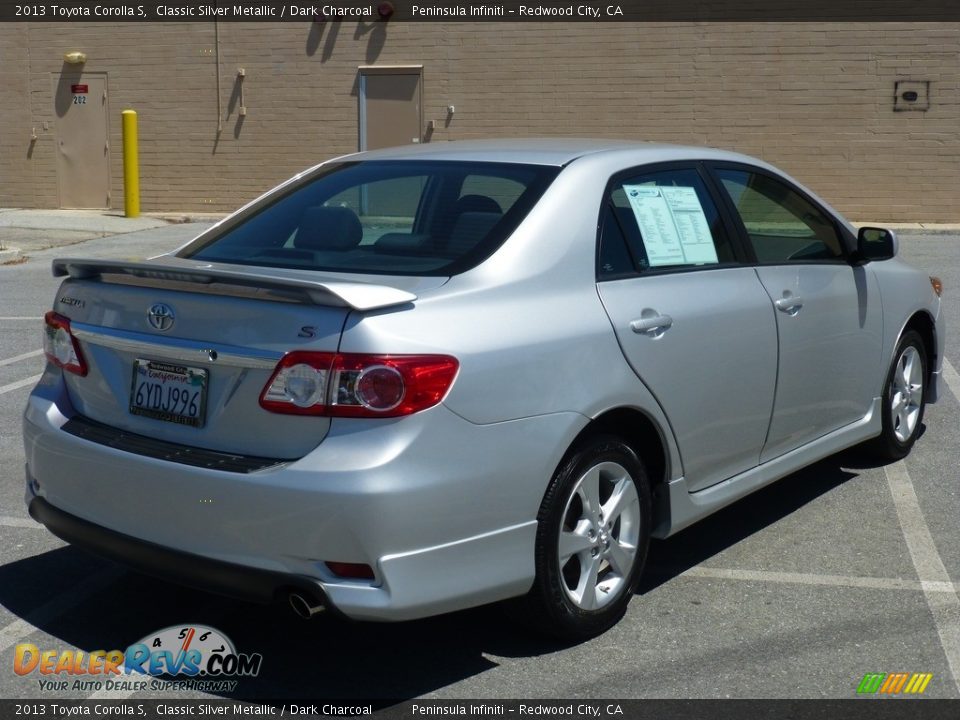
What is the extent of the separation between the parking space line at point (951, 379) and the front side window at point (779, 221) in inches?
99.9

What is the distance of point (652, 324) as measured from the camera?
13.8ft

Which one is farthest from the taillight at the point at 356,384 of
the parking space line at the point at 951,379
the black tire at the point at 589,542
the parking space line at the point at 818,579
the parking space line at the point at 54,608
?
the parking space line at the point at 951,379

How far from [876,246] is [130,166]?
17.2m

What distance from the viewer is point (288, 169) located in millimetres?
21359

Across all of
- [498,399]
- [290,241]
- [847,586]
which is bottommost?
[847,586]

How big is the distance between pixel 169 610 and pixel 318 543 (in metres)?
1.23

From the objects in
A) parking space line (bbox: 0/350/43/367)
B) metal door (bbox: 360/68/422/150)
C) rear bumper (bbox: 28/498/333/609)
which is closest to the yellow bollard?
metal door (bbox: 360/68/422/150)

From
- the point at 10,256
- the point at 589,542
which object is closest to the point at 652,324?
the point at 589,542

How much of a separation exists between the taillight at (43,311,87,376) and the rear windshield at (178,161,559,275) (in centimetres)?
56

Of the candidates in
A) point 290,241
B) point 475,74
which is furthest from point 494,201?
point 475,74

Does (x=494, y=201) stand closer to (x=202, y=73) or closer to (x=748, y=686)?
(x=748, y=686)

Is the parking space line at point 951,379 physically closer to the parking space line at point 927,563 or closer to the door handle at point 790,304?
the parking space line at point 927,563

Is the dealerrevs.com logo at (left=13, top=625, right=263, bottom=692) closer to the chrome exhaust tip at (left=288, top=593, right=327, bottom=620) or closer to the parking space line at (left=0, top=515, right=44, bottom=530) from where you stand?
the chrome exhaust tip at (left=288, top=593, right=327, bottom=620)

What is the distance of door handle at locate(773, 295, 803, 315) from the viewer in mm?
4932
